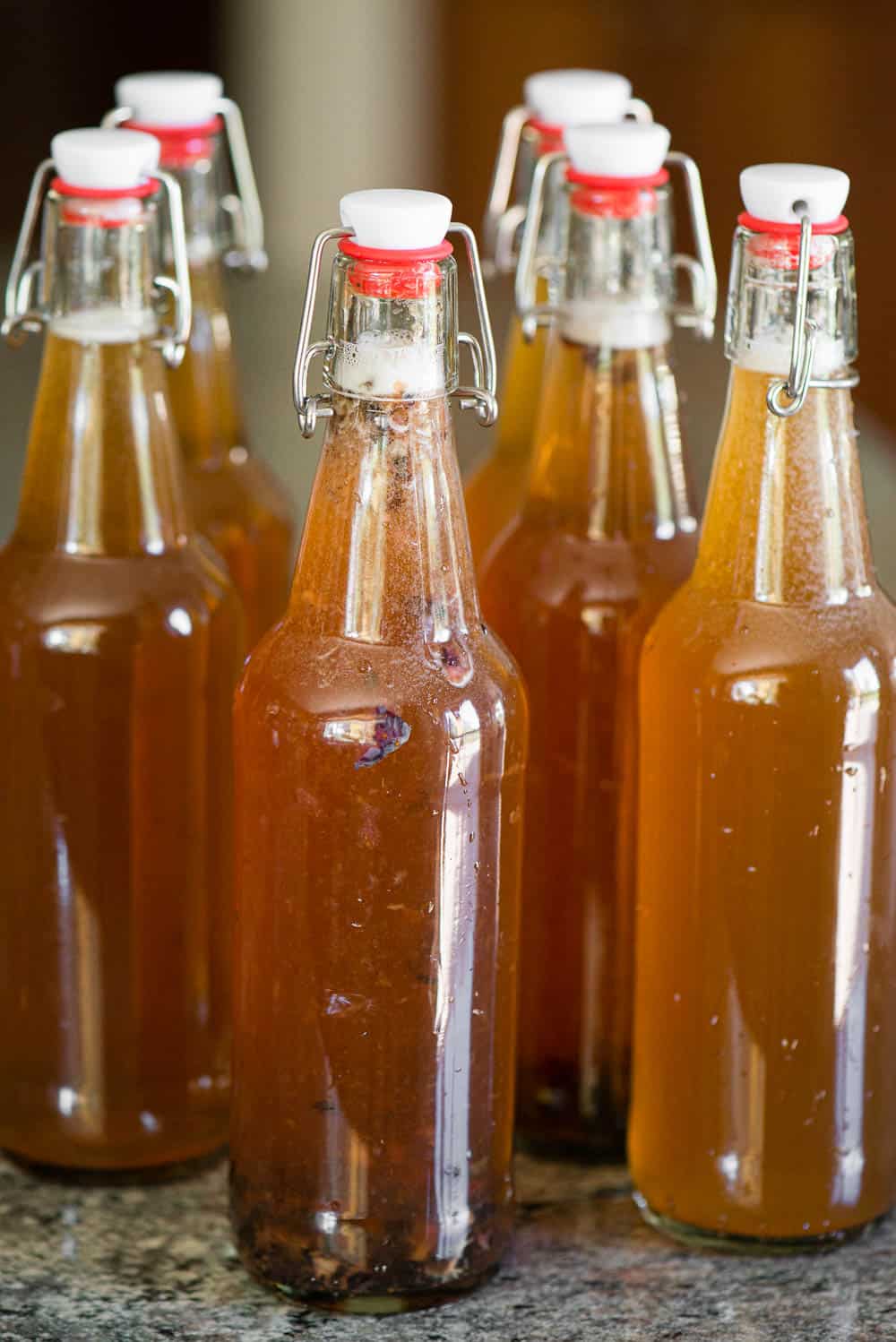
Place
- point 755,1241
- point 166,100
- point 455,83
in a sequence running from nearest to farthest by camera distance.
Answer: point 755,1241 → point 166,100 → point 455,83

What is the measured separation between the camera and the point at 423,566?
67cm

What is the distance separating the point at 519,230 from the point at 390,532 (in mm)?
305

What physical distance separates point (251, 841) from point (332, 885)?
0.11 ft

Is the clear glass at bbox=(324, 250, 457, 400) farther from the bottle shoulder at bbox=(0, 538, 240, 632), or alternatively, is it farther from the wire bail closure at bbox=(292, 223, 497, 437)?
the bottle shoulder at bbox=(0, 538, 240, 632)

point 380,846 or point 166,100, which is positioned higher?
point 166,100

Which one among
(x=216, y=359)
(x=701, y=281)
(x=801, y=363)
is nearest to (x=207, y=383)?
(x=216, y=359)

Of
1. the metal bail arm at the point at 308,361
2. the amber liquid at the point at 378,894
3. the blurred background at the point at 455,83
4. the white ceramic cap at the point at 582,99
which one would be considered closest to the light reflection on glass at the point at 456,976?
the amber liquid at the point at 378,894

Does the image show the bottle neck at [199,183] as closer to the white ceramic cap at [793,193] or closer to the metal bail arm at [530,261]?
the metal bail arm at [530,261]

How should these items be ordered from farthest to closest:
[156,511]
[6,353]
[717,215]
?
1. [717,215]
2. [6,353]
3. [156,511]

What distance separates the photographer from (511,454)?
90 cm

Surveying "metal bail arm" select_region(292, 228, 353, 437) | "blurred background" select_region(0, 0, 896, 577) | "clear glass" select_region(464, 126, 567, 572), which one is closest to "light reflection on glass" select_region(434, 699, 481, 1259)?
"metal bail arm" select_region(292, 228, 353, 437)

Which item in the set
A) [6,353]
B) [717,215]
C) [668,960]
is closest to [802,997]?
[668,960]

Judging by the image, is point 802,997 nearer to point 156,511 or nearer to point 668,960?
point 668,960

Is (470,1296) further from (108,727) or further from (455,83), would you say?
(455,83)
